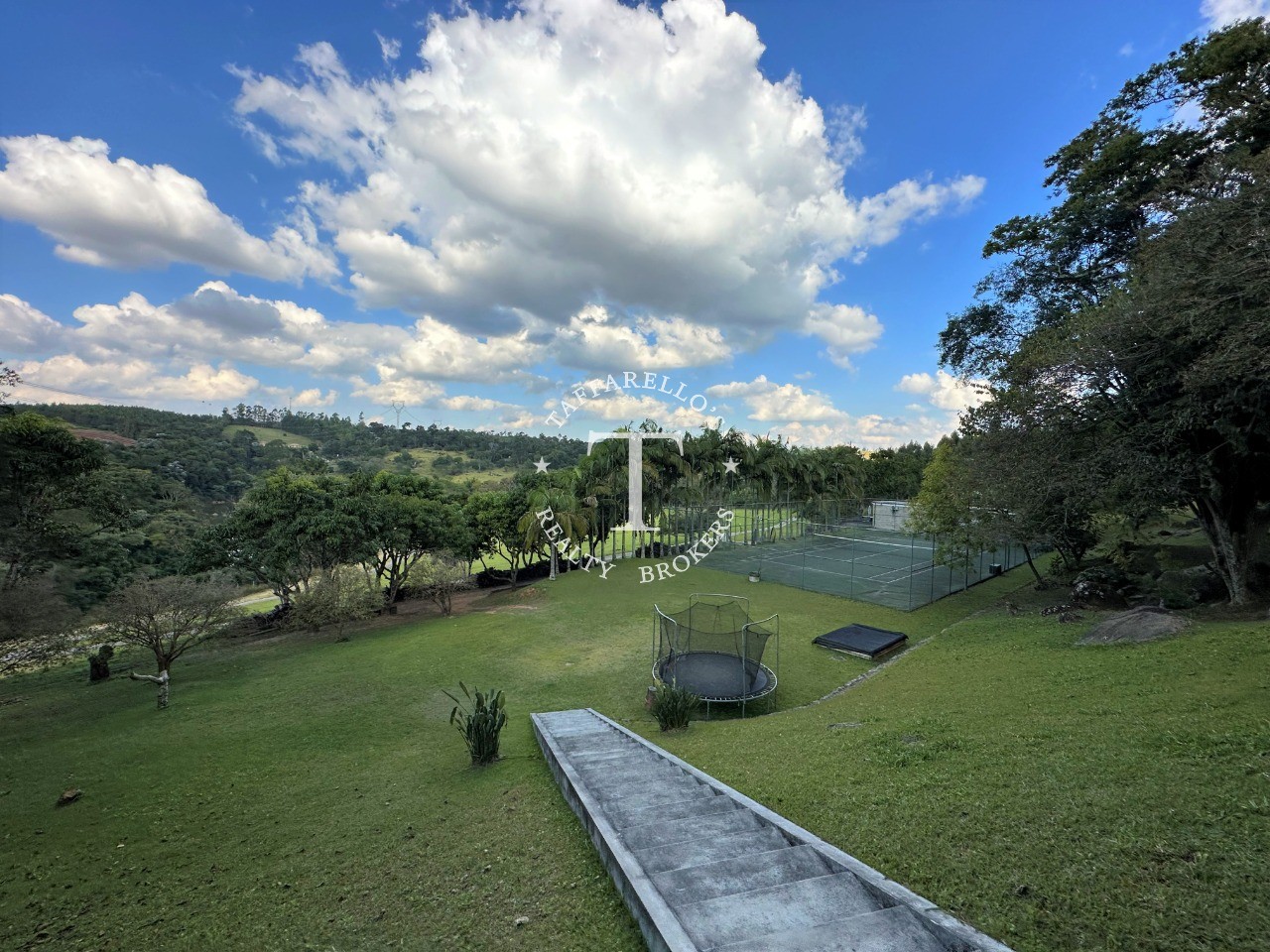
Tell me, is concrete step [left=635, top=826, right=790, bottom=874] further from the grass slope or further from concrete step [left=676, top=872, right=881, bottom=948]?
the grass slope

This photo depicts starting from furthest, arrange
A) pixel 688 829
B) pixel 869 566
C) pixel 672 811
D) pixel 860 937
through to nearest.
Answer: pixel 869 566 → pixel 672 811 → pixel 688 829 → pixel 860 937

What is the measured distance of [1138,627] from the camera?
9859 mm

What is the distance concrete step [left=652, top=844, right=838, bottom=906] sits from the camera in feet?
10.5

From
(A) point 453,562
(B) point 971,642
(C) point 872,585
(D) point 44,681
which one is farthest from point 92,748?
(C) point 872,585

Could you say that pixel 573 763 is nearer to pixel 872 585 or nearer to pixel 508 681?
pixel 508 681

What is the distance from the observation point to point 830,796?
4.98 m

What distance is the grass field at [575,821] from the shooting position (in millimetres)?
3361

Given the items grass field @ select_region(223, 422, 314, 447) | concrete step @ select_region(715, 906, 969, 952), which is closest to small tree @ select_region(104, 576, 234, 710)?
concrete step @ select_region(715, 906, 969, 952)

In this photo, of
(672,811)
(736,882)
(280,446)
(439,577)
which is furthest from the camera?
(280,446)

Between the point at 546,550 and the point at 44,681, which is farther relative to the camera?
the point at 546,550

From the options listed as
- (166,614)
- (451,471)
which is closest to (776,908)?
(166,614)

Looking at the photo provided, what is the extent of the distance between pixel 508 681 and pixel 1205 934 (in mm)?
11941

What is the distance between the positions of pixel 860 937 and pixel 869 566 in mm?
25614

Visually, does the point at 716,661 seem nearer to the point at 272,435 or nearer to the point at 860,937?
the point at 860,937
